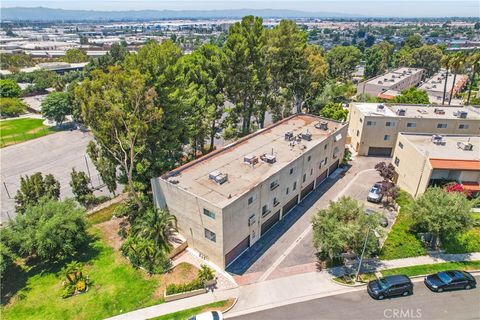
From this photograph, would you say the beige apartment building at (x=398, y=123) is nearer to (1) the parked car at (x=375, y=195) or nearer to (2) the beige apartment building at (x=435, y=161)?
(2) the beige apartment building at (x=435, y=161)

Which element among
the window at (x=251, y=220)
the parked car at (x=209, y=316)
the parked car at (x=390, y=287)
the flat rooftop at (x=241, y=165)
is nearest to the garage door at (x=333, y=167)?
the flat rooftop at (x=241, y=165)

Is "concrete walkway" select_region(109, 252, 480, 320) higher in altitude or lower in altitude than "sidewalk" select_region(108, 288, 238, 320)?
lower

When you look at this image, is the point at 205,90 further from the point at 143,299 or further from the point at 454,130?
the point at 454,130

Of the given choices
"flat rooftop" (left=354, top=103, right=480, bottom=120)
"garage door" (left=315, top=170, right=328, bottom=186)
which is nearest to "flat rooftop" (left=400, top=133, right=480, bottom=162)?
"flat rooftop" (left=354, top=103, right=480, bottom=120)

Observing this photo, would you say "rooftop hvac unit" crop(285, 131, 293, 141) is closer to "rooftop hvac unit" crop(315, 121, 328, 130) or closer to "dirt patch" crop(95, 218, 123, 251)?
"rooftop hvac unit" crop(315, 121, 328, 130)

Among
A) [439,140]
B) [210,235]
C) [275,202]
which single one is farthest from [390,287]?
[439,140]

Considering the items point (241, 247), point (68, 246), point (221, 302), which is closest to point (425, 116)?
point (241, 247)
